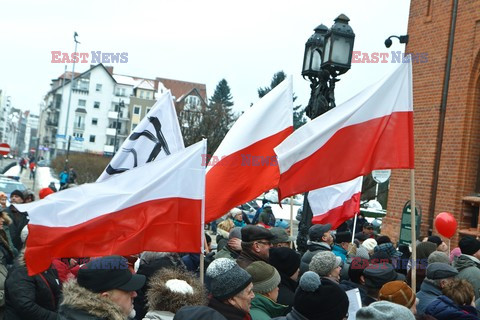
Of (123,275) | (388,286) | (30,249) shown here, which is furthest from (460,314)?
(30,249)

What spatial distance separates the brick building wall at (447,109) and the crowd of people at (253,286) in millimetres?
6364

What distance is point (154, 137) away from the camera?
8.70m

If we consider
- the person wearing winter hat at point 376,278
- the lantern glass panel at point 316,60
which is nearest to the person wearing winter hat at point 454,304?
the person wearing winter hat at point 376,278

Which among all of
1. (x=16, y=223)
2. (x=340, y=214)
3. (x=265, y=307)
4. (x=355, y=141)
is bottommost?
(x=16, y=223)

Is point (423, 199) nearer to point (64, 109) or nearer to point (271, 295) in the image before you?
point (271, 295)

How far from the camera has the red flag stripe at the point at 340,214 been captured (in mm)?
10203

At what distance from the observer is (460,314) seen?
575cm

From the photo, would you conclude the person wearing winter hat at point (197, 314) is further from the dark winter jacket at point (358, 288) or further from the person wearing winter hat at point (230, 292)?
the dark winter jacket at point (358, 288)

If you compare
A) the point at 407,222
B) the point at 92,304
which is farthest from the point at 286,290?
the point at 407,222

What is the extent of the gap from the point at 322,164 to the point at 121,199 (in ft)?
7.56

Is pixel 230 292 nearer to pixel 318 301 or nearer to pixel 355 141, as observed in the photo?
pixel 318 301

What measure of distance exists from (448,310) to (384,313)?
6.87 feet

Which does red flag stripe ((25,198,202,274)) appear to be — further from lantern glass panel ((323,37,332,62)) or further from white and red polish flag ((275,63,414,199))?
lantern glass panel ((323,37,332,62))

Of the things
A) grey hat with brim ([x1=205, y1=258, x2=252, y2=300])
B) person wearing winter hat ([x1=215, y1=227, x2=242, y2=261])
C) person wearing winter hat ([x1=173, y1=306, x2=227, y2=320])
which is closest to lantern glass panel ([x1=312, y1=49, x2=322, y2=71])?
person wearing winter hat ([x1=215, y1=227, x2=242, y2=261])
